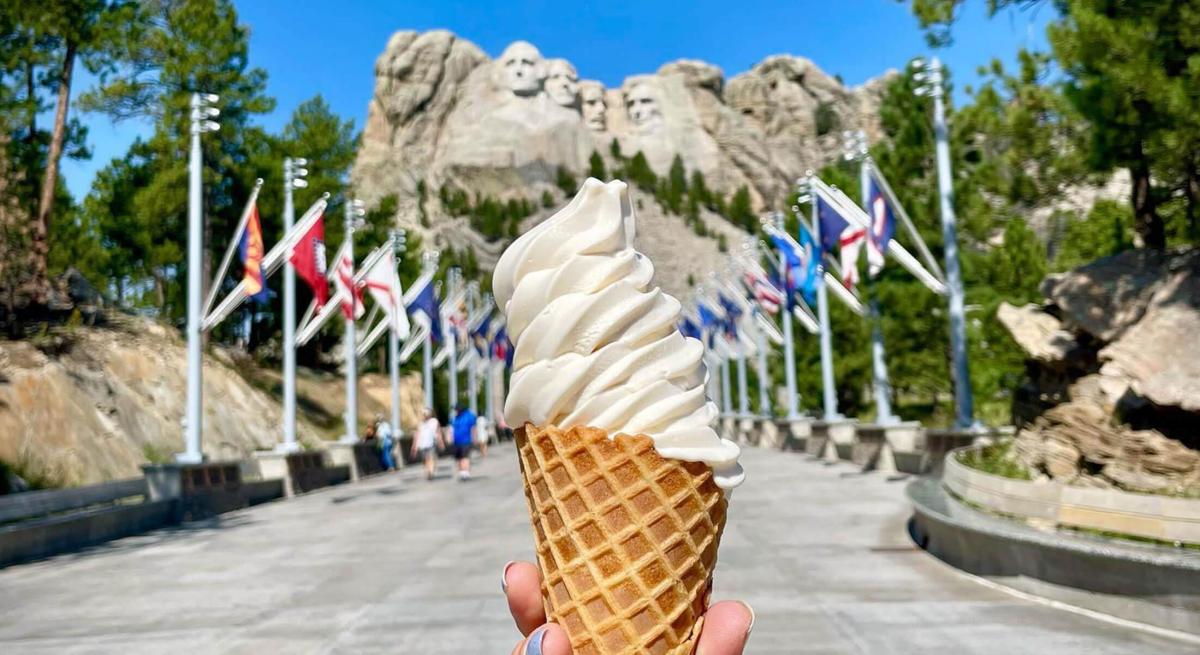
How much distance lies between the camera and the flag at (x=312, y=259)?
18.1 metres

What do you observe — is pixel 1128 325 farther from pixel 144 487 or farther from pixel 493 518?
pixel 144 487

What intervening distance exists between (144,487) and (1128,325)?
1439 cm

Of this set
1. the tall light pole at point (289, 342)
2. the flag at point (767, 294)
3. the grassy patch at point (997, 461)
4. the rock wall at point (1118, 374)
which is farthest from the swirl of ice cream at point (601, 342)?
the flag at point (767, 294)

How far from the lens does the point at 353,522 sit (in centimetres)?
1439

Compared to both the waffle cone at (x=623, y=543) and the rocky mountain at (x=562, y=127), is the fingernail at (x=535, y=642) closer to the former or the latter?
the waffle cone at (x=623, y=543)

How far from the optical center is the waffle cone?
2.66 m

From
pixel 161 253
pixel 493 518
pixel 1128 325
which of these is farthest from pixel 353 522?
pixel 161 253

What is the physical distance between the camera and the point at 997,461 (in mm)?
11281

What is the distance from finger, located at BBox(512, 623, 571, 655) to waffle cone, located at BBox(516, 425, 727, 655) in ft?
0.35

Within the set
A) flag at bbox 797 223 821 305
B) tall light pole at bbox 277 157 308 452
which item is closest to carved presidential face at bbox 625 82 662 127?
flag at bbox 797 223 821 305

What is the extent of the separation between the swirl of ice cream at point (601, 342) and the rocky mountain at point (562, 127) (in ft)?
346

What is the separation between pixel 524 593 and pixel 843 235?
17.5 meters

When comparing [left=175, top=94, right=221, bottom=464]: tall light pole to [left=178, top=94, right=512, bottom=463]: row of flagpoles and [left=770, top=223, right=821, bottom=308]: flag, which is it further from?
[left=770, top=223, right=821, bottom=308]: flag

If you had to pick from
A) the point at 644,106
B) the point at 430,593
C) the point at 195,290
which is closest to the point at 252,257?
the point at 195,290
